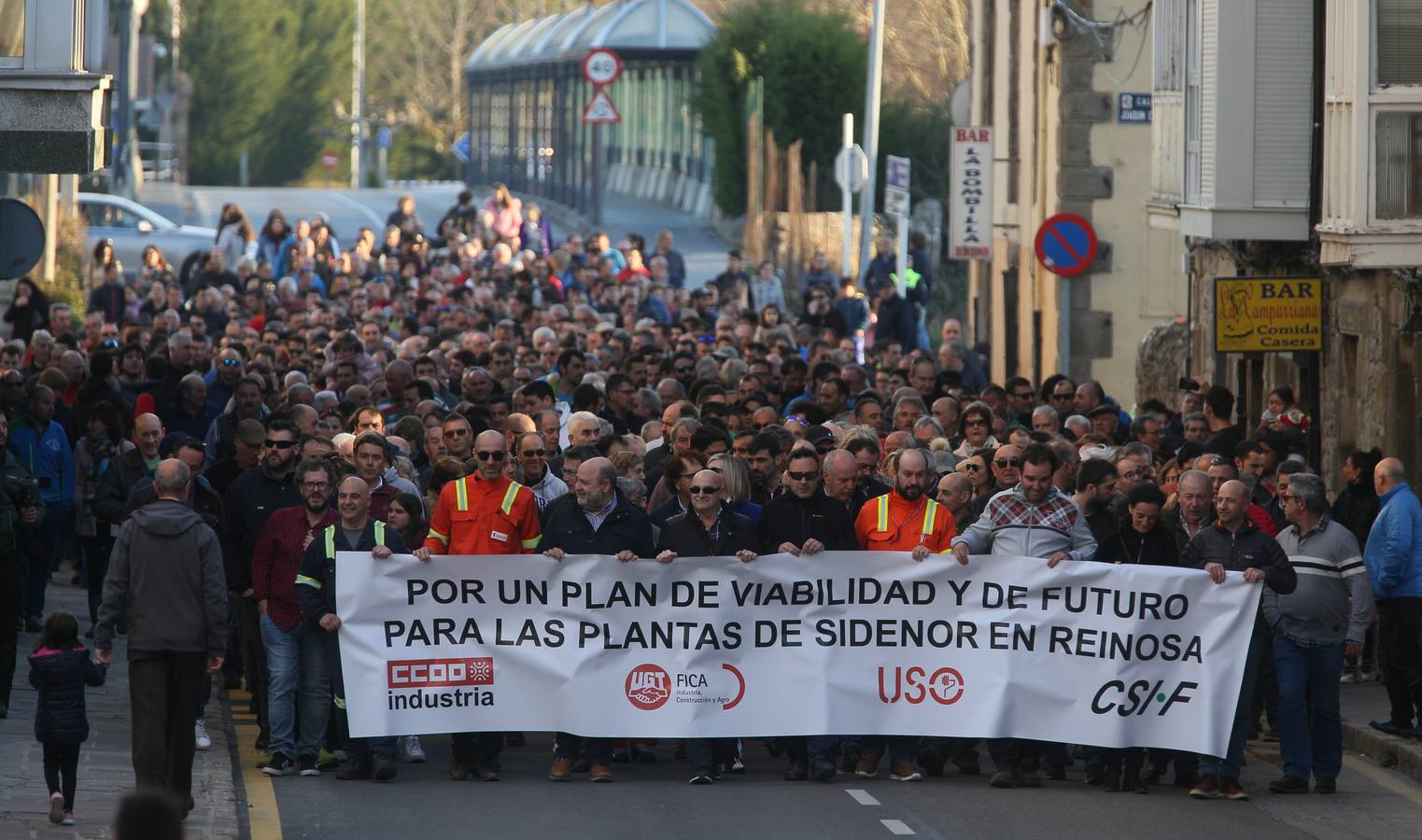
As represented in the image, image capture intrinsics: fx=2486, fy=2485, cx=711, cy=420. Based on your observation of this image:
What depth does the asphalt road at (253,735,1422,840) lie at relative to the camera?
36.8 ft

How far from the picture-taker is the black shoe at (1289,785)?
1254 centimetres

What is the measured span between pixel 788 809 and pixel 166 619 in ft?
9.92

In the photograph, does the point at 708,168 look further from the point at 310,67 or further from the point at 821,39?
the point at 310,67

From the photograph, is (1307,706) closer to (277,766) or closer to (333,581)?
(333,581)

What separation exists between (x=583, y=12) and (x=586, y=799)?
46.3 m

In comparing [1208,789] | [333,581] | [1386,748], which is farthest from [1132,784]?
[333,581]

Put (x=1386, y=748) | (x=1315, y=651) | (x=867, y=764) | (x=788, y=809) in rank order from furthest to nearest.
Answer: (x=1386, y=748) → (x=867, y=764) → (x=1315, y=651) → (x=788, y=809)

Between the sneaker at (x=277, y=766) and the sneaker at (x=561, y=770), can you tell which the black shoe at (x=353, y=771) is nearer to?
the sneaker at (x=277, y=766)

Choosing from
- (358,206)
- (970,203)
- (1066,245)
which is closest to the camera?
(1066,245)

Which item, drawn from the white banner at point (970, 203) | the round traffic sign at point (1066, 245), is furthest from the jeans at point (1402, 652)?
the white banner at point (970, 203)

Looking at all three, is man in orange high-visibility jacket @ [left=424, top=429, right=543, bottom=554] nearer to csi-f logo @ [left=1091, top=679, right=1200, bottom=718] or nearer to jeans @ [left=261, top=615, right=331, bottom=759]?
jeans @ [left=261, top=615, right=331, bottom=759]

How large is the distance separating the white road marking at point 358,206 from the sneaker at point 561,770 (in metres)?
44.7

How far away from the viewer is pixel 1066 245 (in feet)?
77.1

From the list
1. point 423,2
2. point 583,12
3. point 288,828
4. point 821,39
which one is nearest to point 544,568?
point 288,828
